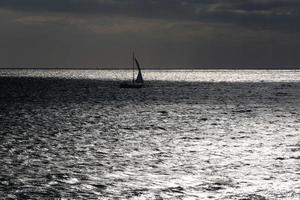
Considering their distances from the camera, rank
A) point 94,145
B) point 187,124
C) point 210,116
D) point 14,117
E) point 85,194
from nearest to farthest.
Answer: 1. point 85,194
2. point 94,145
3. point 187,124
4. point 14,117
5. point 210,116

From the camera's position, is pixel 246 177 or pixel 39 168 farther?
pixel 39 168

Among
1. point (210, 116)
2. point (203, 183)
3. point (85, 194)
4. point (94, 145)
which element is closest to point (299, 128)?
point (210, 116)

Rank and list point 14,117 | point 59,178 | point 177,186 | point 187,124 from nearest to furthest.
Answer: point 177,186 → point 59,178 → point 187,124 → point 14,117

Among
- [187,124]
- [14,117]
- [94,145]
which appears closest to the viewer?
[94,145]

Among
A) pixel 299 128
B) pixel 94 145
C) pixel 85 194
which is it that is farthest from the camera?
pixel 299 128

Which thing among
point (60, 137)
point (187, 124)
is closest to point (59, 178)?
point (60, 137)

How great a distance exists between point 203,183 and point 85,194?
25.3 feet

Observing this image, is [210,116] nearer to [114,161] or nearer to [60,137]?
[60,137]

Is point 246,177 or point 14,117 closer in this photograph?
point 246,177

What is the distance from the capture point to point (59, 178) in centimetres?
3575

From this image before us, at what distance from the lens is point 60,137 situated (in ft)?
198

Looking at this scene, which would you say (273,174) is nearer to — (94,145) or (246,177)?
(246,177)

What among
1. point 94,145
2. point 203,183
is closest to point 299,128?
point 94,145

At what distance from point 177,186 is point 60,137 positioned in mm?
29362
